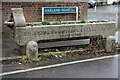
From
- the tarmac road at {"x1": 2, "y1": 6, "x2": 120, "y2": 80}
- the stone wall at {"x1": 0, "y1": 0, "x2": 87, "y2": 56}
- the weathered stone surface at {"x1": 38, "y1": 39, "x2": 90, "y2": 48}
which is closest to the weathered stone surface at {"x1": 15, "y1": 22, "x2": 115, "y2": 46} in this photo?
the weathered stone surface at {"x1": 38, "y1": 39, "x2": 90, "y2": 48}

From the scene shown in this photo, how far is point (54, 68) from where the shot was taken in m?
6.88

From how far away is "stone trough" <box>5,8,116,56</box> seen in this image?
7516mm

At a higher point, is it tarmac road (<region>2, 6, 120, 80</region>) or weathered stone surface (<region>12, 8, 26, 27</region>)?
weathered stone surface (<region>12, 8, 26, 27</region>)

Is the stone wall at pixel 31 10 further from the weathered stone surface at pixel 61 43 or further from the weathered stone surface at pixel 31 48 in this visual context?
the weathered stone surface at pixel 31 48

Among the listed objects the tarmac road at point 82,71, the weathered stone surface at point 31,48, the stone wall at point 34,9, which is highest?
the stone wall at point 34,9

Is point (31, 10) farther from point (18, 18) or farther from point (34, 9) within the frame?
point (18, 18)

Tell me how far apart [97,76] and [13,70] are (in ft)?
6.62

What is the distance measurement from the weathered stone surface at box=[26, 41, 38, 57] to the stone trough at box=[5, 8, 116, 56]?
0.03m

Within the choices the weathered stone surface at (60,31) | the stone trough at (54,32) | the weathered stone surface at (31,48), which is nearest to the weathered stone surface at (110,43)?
the stone trough at (54,32)

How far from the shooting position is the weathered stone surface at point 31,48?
7.39 meters

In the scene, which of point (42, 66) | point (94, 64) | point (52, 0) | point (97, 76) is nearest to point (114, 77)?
point (97, 76)

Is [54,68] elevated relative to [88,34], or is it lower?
lower

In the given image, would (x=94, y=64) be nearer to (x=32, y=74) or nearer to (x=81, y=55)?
(x=81, y=55)

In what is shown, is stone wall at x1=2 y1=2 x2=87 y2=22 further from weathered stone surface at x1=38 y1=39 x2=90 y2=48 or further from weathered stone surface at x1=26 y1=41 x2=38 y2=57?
weathered stone surface at x1=26 y1=41 x2=38 y2=57
